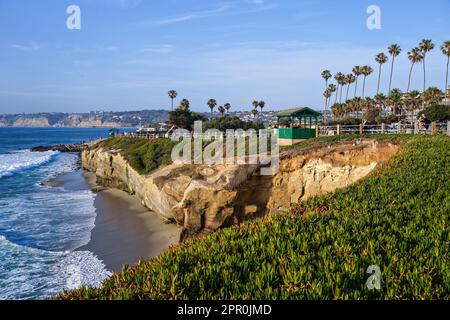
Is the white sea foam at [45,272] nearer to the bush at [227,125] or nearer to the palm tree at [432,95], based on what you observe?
the bush at [227,125]

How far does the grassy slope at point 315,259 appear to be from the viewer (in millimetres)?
5410

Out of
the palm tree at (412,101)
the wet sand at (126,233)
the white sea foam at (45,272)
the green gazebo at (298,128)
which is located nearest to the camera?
the white sea foam at (45,272)

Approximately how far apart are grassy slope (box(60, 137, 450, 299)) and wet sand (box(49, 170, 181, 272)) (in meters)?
11.5

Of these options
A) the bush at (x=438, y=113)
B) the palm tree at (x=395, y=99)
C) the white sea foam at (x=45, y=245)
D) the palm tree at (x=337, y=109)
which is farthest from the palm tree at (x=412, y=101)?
the white sea foam at (x=45, y=245)

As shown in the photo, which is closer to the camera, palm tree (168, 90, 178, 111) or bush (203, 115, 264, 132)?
bush (203, 115, 264, 132)

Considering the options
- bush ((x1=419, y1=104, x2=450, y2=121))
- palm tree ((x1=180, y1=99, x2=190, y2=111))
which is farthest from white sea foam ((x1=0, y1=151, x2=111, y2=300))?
palm tree ((x1=180, y1=99, x2=190, y2=111))

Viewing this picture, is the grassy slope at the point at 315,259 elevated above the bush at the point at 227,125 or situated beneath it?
situated beneath

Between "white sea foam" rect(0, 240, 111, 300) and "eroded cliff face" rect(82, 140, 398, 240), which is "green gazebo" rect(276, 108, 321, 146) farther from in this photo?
"white sea foam" rect(0, 240, 111, 300)

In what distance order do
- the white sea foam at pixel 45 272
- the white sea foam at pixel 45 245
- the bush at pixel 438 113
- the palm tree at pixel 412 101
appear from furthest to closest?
the palm tree at pixel 412 101
the bush at pixel 438 113
the white sea foam at pixel 45 245
the white sea foam at pixel 45 272

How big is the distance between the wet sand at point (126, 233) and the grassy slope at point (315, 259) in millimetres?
11520

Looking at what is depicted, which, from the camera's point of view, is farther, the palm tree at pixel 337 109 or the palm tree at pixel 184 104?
the palm tree at pixel 337 109

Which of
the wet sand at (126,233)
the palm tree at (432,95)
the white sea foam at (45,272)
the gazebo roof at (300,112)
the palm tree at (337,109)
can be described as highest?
the palm tree at (432,95)

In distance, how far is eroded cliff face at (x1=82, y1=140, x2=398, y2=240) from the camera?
2116 cm
